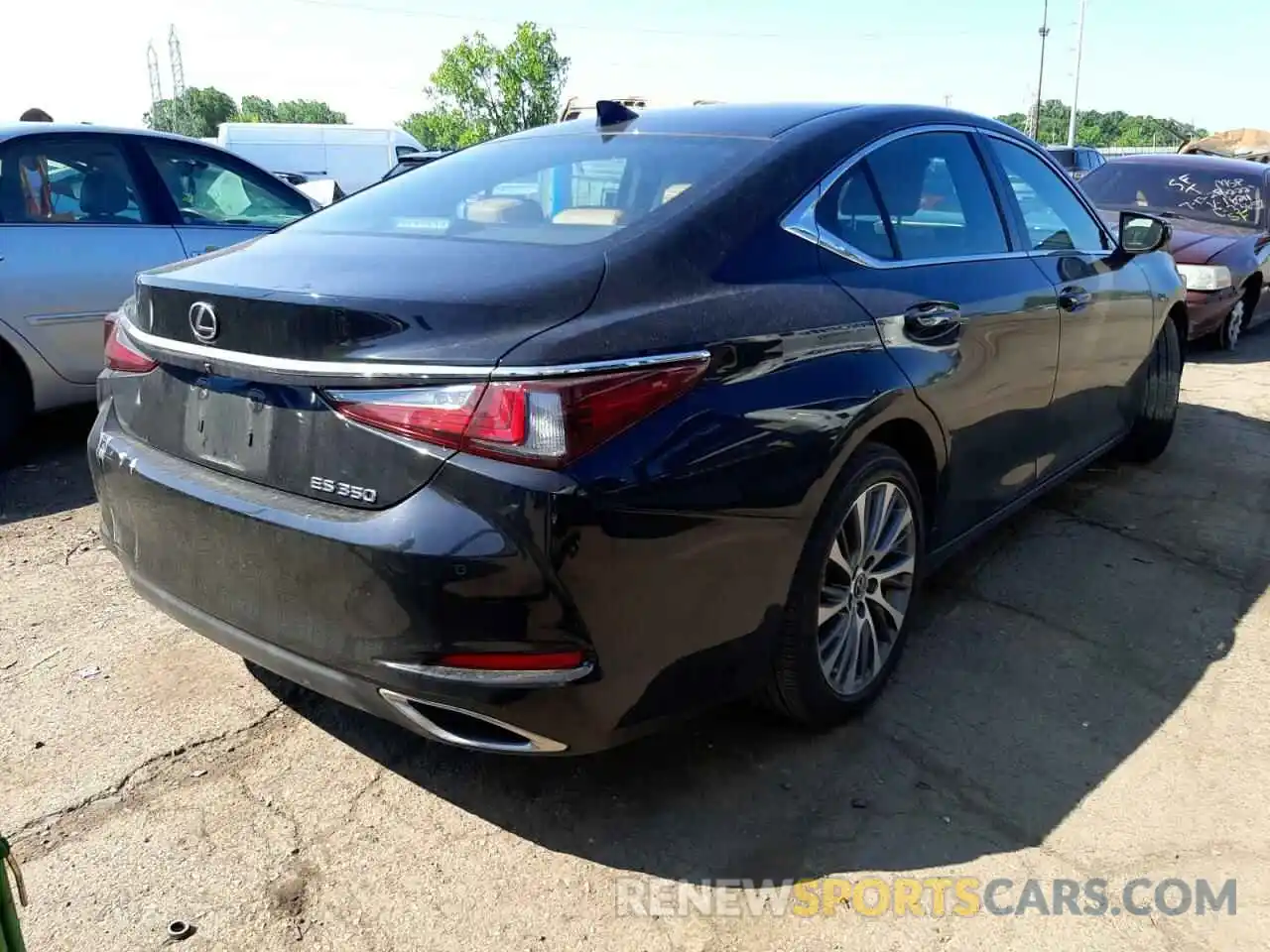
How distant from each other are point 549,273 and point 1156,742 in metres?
2.06

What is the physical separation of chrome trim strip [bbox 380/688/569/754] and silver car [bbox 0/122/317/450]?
139 inches

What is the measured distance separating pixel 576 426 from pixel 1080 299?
8.53 feet

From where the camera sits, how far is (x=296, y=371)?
208cm

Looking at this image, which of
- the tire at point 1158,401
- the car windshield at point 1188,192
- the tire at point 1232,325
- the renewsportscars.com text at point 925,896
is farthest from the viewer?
the car windshield at point 1188,192

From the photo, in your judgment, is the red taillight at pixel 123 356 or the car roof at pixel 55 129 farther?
the car roof at pixel 55 129

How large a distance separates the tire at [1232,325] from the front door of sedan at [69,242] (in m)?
7.60

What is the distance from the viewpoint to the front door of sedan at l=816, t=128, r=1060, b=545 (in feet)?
9.08

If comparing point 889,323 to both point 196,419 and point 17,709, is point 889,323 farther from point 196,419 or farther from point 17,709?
point 17,709

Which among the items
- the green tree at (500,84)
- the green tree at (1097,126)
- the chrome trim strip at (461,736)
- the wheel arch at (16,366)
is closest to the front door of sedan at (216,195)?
the wheel arch at (16,366)

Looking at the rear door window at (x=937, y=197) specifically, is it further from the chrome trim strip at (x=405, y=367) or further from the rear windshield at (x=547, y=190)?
the chrome trim strip at (x=405, y=367)

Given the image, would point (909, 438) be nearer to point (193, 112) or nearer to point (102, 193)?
point (102, 193)

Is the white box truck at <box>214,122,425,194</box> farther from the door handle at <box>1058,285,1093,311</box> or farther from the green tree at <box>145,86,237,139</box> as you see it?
the green tree at <box>145,86,237,139</box>

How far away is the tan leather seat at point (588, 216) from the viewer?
2.50 metres

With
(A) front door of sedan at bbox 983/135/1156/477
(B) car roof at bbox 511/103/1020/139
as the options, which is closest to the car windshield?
(A) front door of sedan at bbox 983/135/1156/477
